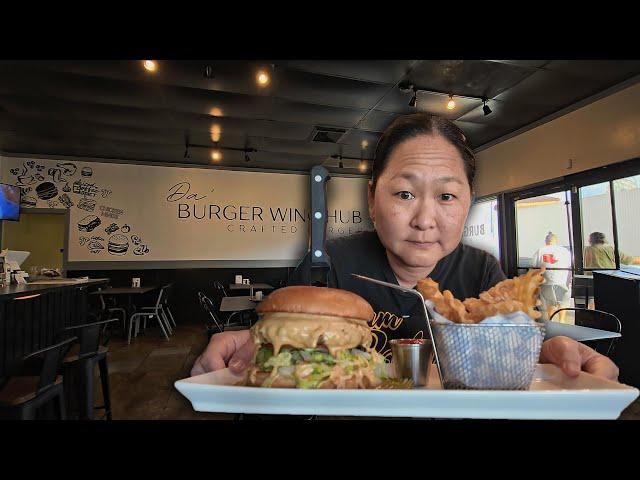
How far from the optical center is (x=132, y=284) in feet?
23.6

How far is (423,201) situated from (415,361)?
0.72 m

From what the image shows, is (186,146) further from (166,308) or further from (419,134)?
(419,134)

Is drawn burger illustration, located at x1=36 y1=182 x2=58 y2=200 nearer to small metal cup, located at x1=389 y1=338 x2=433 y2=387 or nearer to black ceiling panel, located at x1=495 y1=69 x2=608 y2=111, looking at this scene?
black ceiling panel, located at x1=495 y1=69 x2=608 y2=111

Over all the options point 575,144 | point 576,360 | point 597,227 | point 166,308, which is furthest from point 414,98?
point 166,308

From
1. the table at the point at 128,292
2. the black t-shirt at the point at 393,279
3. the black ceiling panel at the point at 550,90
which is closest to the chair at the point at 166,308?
the table at the point at 128,292

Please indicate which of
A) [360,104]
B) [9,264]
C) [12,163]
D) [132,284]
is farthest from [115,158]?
[360,104]

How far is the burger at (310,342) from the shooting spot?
3.27 ft

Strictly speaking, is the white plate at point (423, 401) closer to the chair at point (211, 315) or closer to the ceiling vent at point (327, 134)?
the chair at point (211, 315)

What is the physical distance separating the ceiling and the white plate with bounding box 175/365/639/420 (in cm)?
186

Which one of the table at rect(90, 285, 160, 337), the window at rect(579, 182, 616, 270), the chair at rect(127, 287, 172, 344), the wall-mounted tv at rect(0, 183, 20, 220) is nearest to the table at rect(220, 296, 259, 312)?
the table at rect(90, 285, 160, 337)

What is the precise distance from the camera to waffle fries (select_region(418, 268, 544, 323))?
964 millimetres
